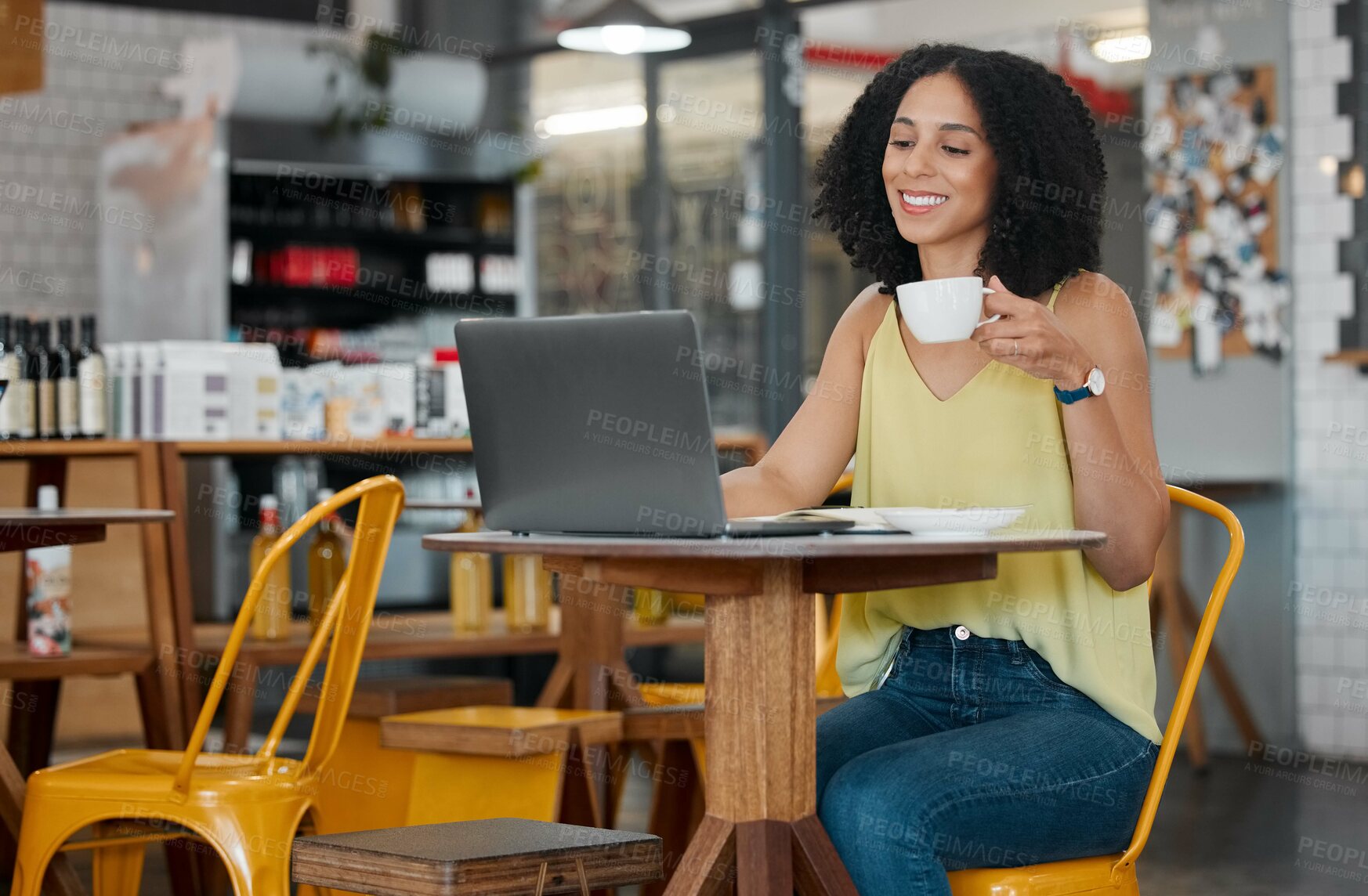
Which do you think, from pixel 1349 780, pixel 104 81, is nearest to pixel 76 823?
pixel 1349 780

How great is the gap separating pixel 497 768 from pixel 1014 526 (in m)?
1.22

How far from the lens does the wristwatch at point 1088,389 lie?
6.02ft

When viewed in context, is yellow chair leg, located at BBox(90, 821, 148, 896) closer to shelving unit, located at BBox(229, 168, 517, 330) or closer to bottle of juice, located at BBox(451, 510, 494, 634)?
bottle of juice, located at BBox(451, 510, 494, 634)

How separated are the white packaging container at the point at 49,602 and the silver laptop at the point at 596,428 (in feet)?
6.43

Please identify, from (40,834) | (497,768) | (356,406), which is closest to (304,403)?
(356,406)

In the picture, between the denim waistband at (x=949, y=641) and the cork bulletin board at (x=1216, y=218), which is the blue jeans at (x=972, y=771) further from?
the cork bulletin board at (x=1216, y=218)

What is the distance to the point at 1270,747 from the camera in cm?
529

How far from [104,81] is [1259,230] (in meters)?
5.14

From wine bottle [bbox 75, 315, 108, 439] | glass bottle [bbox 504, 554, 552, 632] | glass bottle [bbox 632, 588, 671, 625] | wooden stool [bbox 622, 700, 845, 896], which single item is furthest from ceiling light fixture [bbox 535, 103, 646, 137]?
wooden stool [bbox 622, 700, 845, 896]

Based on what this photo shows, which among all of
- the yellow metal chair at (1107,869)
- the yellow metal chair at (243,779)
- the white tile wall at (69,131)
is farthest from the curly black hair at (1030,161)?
the white tile wall at (69,131)

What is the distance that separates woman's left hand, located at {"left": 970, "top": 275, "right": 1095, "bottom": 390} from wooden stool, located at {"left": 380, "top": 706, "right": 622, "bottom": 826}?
4.34 feet

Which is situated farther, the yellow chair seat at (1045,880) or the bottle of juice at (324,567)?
the bottle of juice at (324,567)

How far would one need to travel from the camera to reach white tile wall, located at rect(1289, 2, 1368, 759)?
202 inches

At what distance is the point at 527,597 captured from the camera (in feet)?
13.3
